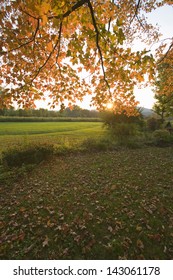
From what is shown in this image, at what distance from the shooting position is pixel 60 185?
6.53 metres

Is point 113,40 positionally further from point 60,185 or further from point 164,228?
point 60,185

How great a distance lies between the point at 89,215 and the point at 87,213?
120 millimetres

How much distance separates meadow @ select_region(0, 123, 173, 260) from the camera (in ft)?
11.0

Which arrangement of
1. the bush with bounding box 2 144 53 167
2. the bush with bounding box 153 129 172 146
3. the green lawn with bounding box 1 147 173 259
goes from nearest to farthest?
the green lawn with bounding box 1 147 173 259 < the bush with bounding box 2 144 53 167 < the bush with bounding box 153 129 172 146

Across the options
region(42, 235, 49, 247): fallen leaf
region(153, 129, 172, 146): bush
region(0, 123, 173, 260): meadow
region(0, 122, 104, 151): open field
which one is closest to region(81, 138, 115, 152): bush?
region(0, 122, 104, 151): open field

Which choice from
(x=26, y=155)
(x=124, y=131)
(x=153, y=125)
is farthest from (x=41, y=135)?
(x=153, y=125)

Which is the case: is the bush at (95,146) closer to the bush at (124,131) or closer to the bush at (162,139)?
the bush at (124,131)

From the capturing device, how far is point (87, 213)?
457 centimetres

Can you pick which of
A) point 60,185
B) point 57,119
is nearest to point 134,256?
point 60,185

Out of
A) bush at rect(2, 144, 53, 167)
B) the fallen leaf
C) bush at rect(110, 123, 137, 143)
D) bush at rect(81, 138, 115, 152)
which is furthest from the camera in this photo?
bush at rect(110, 123, 137, 143)

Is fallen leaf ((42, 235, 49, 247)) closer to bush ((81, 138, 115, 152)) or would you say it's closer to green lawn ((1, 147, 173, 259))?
green lawn ((1, 147, 173, 259))

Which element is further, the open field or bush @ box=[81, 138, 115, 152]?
the open field

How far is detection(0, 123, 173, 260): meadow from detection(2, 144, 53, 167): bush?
81 centimetres

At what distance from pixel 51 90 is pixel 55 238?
17.0ft
